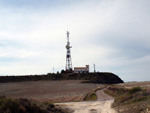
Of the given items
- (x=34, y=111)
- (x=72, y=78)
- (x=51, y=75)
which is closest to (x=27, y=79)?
(x=51, y=75)

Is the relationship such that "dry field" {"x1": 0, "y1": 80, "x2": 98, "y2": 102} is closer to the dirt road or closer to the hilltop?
the dirt road

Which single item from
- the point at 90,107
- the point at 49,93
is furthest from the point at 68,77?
the point at 90,107

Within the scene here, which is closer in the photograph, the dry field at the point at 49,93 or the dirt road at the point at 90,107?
the dirt road at the point at 90,107

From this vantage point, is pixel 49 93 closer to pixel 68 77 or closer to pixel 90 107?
pixel 90 107

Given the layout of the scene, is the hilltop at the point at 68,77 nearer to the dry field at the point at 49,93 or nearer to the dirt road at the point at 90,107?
the dry field at the point at 49,93

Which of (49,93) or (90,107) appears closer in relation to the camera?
(90,107)

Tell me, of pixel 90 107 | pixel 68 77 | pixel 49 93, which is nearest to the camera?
pixel 90 107

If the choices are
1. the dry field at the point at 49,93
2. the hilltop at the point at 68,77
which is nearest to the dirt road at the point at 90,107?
the dry field at the point at 49,93

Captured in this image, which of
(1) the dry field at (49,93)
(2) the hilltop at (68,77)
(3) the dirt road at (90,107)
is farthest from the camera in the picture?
(2) the hilltop at (68,77)

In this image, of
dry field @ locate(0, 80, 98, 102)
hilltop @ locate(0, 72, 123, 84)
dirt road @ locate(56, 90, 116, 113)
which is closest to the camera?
dirt road @ locate(56, 90, 116, 113)

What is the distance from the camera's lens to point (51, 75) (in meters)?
89.0

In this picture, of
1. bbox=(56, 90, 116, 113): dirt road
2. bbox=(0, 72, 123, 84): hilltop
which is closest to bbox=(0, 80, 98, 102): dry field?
bbox=(56, 90, 116, 113): dirt road

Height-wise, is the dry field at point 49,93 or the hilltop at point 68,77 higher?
the hilltop at point 68,77

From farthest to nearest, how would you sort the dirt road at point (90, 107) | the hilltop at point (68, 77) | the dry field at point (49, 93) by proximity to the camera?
the hilltop at point (68, 77) → the dry field at point (49, 93) → the dirt road at point (90, 107)
